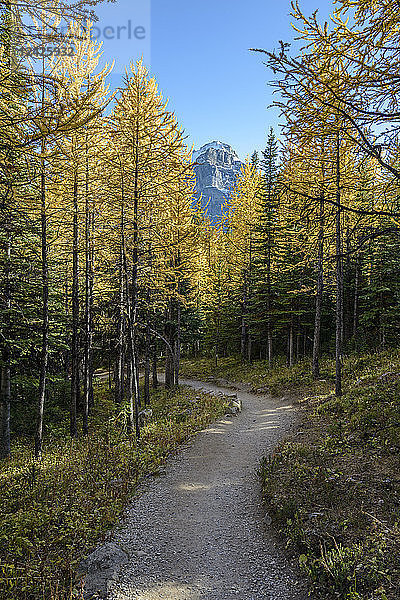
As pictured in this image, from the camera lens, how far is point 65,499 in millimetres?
7262

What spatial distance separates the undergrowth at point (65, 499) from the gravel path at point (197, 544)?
0.41 m

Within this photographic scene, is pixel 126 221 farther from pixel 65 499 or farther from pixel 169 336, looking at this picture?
pixel 169 336

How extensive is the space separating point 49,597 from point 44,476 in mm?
4895

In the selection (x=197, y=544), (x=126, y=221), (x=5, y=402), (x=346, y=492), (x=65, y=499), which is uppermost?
(x=126, y=221)

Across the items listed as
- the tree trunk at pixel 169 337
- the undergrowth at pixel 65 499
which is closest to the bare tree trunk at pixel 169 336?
the tree trunk at pixel 169 337

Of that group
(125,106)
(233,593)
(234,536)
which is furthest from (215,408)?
(125,106)

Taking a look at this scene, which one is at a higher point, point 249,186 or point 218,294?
point 249,186

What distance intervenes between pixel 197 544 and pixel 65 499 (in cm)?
308

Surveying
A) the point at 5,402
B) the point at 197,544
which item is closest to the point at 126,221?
Result: the point at 5,402

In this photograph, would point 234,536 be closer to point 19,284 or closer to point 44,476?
point 44,476

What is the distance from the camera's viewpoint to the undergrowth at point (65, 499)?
16.6 feet

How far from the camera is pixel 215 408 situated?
47.8 ft

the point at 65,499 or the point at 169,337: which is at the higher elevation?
the point at 169,337

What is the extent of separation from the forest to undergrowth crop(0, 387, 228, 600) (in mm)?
54
